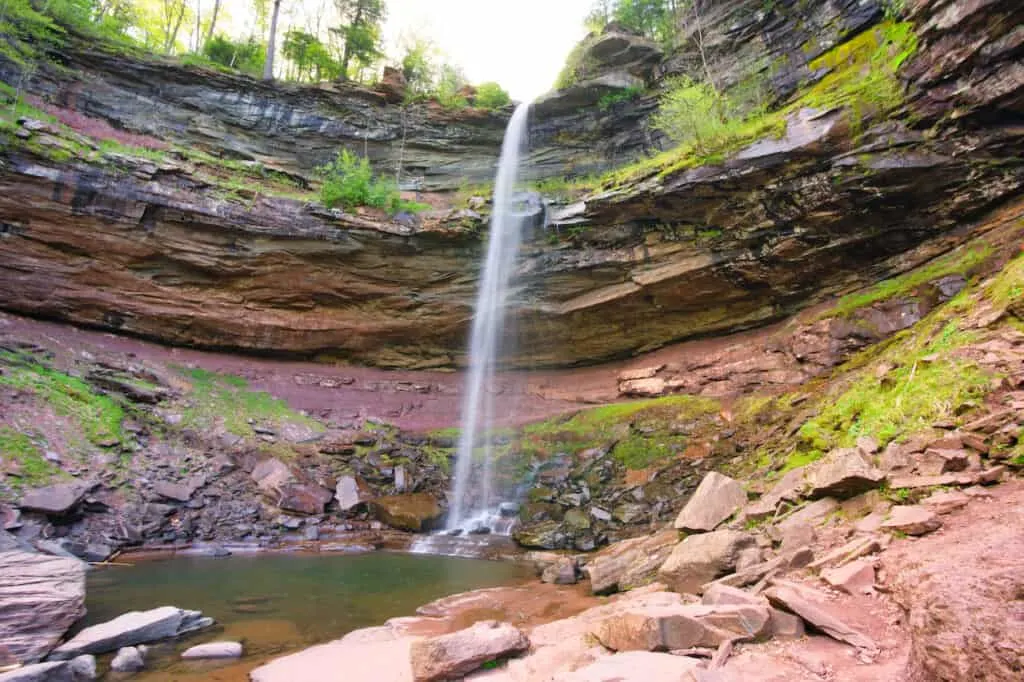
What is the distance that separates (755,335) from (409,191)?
17.4 m

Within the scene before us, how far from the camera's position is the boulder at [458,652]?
4.81 metres

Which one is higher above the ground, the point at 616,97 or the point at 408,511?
the point at 616,97

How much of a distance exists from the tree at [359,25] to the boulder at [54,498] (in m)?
26.5

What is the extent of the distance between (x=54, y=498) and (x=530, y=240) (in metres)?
15.7

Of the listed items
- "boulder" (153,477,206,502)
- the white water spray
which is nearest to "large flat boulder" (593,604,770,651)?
"boulder" (153,477,206,502)

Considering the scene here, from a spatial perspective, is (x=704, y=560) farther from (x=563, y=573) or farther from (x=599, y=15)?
(x=599, y=15)

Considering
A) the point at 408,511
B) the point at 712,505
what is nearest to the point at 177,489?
the point at 408,511

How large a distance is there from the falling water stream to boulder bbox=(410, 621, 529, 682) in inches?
415

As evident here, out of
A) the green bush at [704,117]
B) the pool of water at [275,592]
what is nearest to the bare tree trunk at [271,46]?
the green bush at [704,117]

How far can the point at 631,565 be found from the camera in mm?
7926

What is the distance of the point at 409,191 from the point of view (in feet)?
83.7

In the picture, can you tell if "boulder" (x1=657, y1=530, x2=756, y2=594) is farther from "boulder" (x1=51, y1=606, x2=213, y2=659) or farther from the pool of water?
"boulder" (x1=51, y1=606, x2=213, y2=659)

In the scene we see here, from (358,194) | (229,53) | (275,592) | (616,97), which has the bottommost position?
(275,592)

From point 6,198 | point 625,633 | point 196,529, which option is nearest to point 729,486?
point 625,633
